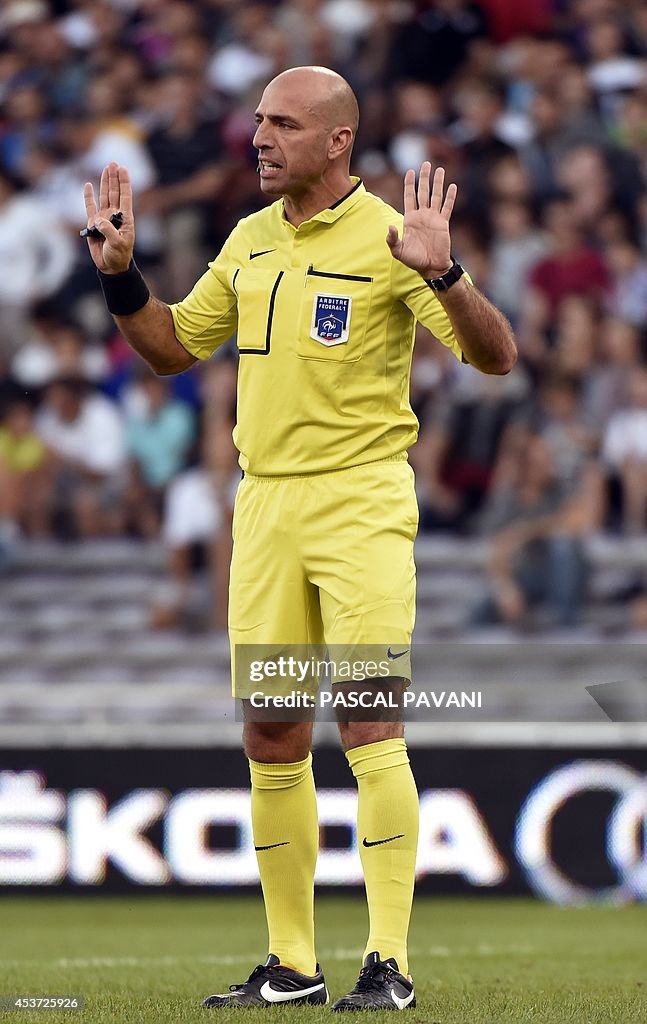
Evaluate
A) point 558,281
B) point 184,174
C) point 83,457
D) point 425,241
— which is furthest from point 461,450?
point 425,241

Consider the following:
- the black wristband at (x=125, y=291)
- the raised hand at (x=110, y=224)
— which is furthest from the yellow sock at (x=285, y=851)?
the raised hand at (x=110, y=224)

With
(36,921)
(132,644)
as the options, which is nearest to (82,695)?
(132,644)

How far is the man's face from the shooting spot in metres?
4.33

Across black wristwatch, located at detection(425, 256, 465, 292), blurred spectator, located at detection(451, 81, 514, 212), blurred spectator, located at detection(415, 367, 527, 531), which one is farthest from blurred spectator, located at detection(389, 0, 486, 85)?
black wristwatch, located at detection(425, 256, 465, 292)

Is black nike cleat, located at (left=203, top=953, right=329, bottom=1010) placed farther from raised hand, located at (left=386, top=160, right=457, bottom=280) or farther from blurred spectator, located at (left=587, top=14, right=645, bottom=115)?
blurred spectator, located at (left=587, top=14, right=645, bottom=115)

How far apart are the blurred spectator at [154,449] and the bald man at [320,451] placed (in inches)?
226

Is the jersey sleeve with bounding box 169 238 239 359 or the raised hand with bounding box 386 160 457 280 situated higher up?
the raised hand with bounding box 386 160 457 280

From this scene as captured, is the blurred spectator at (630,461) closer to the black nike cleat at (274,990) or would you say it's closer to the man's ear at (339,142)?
the man's ear at (339,142)

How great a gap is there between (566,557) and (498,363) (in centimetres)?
521

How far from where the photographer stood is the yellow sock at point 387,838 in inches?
164

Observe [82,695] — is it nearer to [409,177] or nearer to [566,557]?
[566,557]

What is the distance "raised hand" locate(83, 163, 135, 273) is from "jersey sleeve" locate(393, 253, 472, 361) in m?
0.68

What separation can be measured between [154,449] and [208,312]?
574 cm

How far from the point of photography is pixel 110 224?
4441mm
